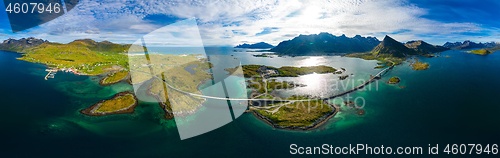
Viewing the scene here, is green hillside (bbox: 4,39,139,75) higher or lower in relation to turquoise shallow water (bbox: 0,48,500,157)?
higher

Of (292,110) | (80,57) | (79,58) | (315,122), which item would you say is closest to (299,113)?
(292,110)

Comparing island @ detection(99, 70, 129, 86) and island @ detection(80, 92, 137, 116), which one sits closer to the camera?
island @ detection(80, 92, 137, 116)

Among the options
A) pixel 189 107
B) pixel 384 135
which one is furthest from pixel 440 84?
pixel 189 107

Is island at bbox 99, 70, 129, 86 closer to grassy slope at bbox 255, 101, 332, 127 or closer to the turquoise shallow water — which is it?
the turquoise shallow water

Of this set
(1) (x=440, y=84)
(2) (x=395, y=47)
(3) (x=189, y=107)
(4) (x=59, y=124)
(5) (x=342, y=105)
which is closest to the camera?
(4) (x=59, y=124)

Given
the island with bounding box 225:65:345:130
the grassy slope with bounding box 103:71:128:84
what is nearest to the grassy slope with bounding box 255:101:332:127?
the island with bounding box 225:65:345:130

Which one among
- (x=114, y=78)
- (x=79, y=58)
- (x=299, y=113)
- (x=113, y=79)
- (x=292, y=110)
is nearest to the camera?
(x=299, y=113)

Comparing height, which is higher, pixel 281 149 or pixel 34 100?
pixel 34 100

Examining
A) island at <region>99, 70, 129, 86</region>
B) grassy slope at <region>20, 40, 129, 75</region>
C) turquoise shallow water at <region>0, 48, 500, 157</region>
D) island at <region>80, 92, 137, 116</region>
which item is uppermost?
grassy slope at <region>20, 40, 129, 75</region>

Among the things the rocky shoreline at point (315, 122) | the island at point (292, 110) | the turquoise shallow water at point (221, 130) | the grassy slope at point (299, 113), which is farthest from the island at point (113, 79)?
the grassy slope at point (299, 113)

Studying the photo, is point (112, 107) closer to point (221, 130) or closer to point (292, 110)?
point (221, 130)

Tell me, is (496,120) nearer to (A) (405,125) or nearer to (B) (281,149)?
(A) (405,125)
